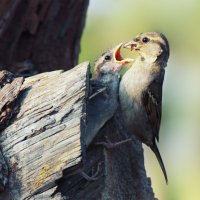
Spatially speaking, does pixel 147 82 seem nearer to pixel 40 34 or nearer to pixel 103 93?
pixel 103 93

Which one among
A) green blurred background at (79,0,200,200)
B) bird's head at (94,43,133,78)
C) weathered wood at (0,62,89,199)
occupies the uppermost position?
weathered wood at (0,62,89,199)

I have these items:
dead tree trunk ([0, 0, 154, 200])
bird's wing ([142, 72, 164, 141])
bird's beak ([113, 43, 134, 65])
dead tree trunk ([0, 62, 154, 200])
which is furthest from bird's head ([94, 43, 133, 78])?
dead tree trunk ([0, 62, 154, 200])

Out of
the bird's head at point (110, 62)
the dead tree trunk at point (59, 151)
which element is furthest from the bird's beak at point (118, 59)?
the dead tree trunk at point (59, 151)

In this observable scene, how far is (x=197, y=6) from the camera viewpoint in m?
7.30

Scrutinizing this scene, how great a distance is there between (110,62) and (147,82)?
28 centimetres

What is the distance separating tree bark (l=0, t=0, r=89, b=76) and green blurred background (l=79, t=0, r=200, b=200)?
809 mm

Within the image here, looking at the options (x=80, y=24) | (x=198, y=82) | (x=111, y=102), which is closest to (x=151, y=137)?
(x=111, y=102)

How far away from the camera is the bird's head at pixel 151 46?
540 centimetres

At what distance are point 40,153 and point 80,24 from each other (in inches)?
87.8

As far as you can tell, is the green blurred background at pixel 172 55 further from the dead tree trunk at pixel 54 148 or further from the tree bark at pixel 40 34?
the dead tree trunk at pixel 54 148

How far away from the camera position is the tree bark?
18.4ft

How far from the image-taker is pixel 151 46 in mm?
5414

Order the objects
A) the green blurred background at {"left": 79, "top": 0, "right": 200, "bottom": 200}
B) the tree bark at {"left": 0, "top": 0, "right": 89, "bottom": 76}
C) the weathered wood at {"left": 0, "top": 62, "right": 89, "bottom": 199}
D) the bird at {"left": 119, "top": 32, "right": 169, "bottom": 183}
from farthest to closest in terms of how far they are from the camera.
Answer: the green blurred background at {"left": 79, "top": 0, "right": 200, "bottom": 200}, the tree bark at {"left": 0, "top": 0, "right": 89, "bottom": 76}, the bird at {"left": 119, "top": 32, "right": 169, "bottom": 183}, the weathered wood at {"left": 0, "top": 62, "right": 89, "bottom": 199}

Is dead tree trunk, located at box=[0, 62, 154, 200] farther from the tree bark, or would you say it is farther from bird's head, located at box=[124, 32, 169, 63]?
the tree bark
